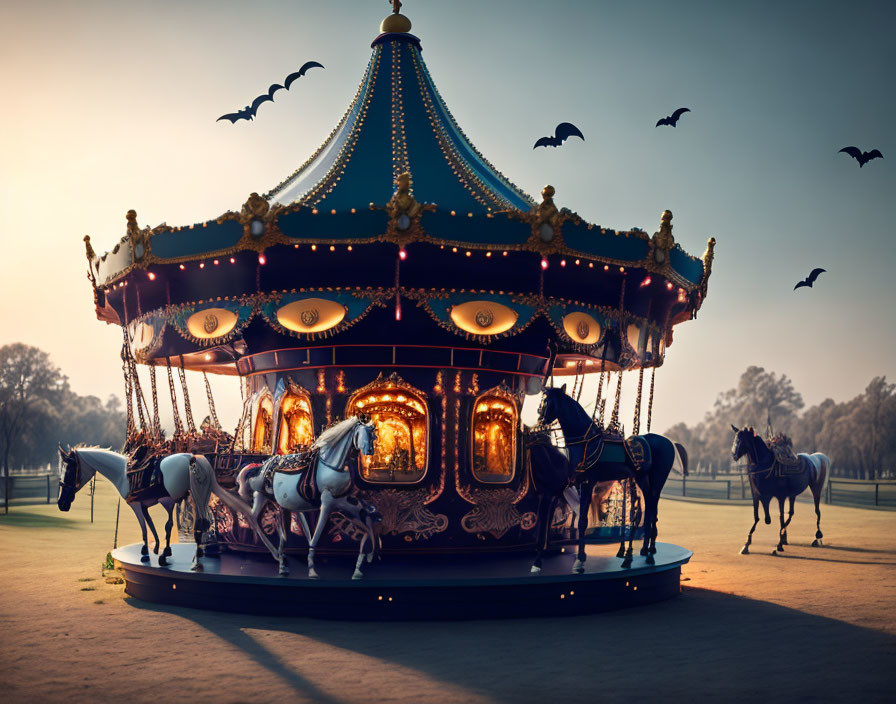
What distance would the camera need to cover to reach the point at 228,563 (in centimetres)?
1235

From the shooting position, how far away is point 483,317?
41.7 feet

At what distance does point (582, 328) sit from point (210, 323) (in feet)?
20.3

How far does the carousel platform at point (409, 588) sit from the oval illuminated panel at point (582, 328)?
3611 millimetres

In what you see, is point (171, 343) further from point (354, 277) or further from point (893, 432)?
point (893, 432)

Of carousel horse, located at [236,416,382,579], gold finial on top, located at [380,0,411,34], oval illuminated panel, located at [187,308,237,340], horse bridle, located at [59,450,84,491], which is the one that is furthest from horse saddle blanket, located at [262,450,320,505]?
gold finial on top, located at [380,0,411,34]

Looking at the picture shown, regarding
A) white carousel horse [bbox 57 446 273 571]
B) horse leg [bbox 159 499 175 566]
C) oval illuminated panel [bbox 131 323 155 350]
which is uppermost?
oval illuminated panel [bbox 131 323 155 350]

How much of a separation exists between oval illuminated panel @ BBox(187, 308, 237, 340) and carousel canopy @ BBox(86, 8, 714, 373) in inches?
0.8

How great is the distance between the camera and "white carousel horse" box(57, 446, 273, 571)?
38.3ft

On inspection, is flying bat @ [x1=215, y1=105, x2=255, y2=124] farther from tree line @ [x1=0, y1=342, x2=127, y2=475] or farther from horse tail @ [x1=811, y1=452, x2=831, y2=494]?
tree line @ [x1=0, y1=342, x2=127, y2=475]

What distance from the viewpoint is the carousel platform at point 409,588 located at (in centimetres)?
1031

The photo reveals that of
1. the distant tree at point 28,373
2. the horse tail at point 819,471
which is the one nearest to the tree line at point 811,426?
the horse tail at point 819,471

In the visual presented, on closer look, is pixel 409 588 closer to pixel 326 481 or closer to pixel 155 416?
pixel 326 481

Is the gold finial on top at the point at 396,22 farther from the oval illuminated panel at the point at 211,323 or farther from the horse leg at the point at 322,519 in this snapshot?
the horse leg at the point at 322,519

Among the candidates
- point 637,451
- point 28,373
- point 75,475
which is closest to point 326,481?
point 75,475
